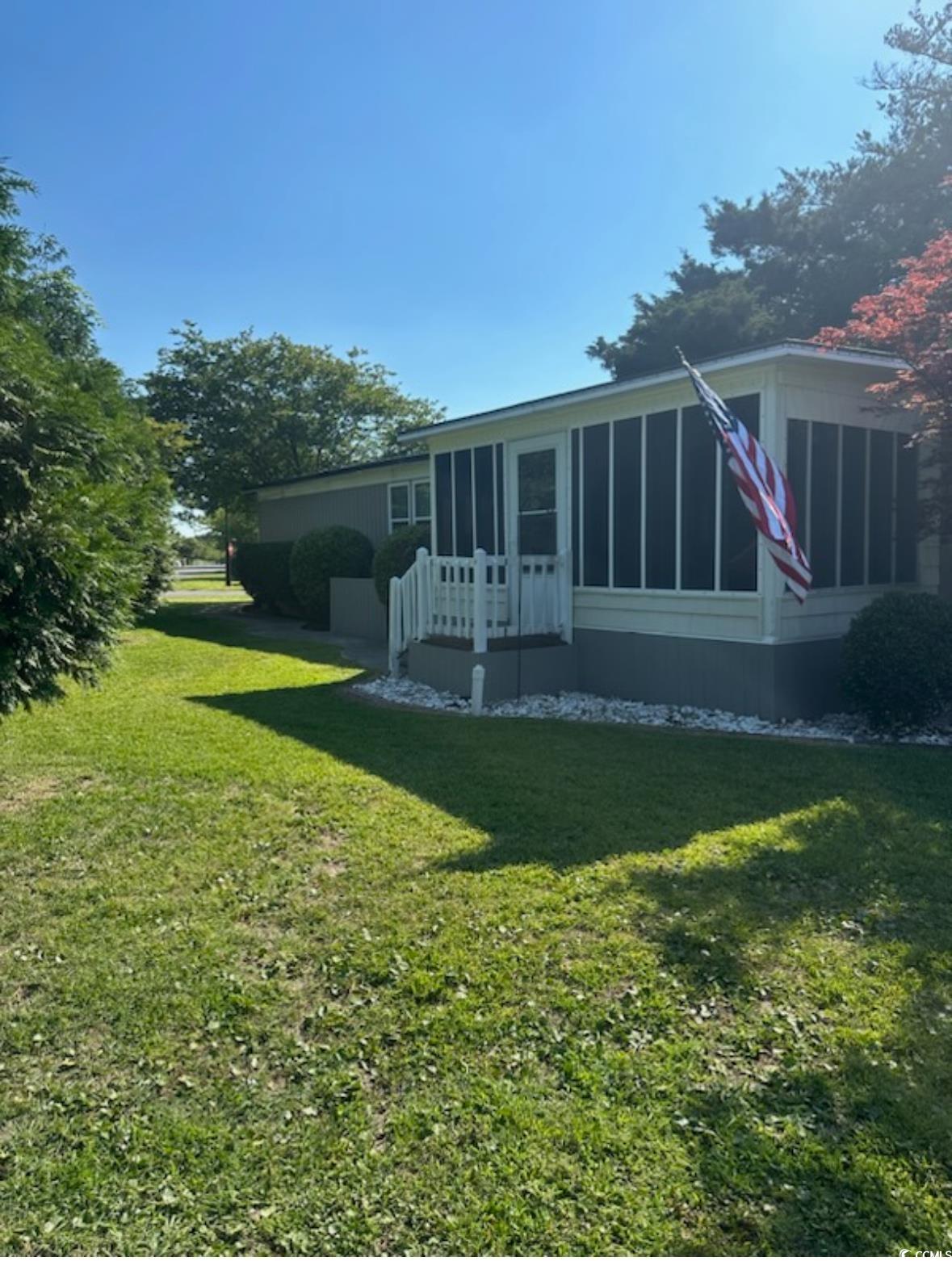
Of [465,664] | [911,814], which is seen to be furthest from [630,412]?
[911,814]

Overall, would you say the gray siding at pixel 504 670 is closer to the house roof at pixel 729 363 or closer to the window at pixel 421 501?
the house roof at pixel 729 363

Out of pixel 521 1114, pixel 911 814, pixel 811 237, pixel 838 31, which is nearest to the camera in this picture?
pixel 521 1114

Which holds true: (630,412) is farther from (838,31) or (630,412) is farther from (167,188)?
(167,188)

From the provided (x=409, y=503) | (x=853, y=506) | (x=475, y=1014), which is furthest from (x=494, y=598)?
(x=409, y=503)

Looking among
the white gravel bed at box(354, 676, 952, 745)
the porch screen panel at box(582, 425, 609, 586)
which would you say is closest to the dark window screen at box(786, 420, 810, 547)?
the white gravel bed at box(354, 676, 952, 745)

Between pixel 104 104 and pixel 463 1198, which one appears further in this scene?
pixel 104 104

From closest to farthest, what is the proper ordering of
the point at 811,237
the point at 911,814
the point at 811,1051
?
the point at 811,1051, the point at 911,814, the point at 811,237

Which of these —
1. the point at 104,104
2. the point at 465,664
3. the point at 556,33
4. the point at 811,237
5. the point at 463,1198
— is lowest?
the point at 463,1198

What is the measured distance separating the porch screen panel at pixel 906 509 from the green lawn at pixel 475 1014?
3501mm

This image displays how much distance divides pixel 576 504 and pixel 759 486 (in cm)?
314

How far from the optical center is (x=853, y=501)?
7844mm

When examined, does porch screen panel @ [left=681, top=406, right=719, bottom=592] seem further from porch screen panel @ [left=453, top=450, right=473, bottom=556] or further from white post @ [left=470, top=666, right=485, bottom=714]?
porch screen panel @ [left=453, top=450, right=473, bottom=556]

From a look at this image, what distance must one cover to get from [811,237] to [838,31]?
10.7 metres

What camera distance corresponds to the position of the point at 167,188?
10.9 m
